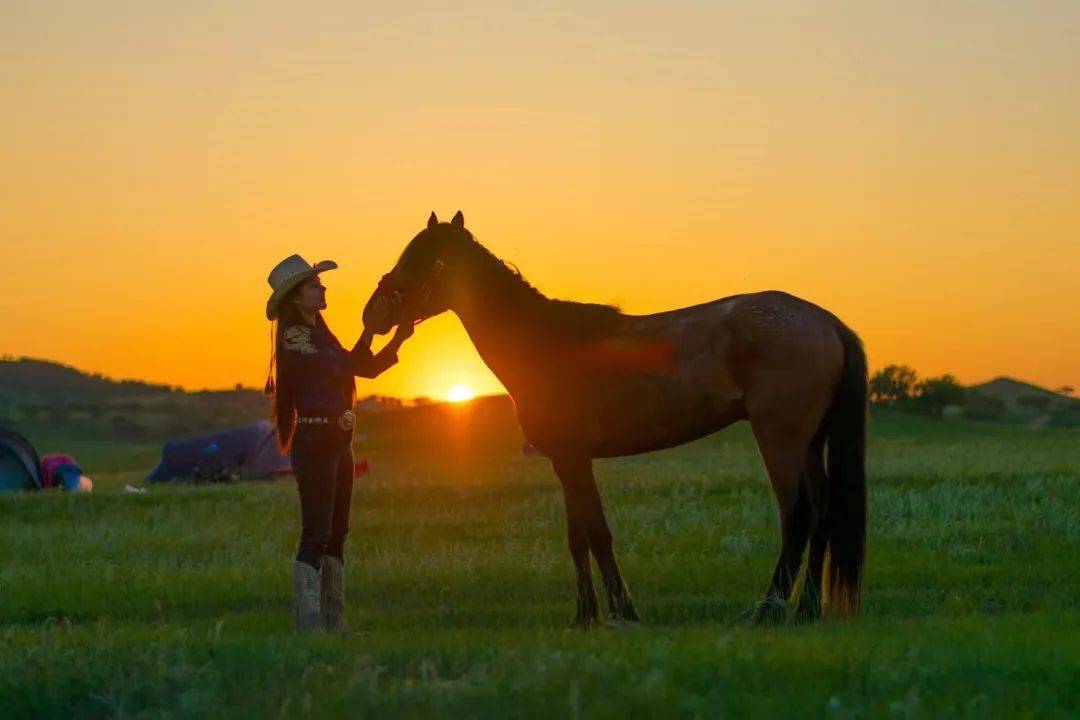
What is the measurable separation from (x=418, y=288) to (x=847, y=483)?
3.47m

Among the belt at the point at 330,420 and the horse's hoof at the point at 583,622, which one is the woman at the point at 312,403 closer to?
the belt at the point at 330,420

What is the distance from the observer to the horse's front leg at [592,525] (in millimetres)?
10398

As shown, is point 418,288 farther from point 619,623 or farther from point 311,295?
point 619,623

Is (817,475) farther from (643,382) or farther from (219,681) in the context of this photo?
(219,681)

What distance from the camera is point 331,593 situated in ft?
34.3

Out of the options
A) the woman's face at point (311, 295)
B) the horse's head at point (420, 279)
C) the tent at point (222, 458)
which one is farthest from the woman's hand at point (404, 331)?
the tent at point (222, 458)

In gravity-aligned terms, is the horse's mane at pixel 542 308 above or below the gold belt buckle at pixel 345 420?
above

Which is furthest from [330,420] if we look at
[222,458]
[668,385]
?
[222,458]

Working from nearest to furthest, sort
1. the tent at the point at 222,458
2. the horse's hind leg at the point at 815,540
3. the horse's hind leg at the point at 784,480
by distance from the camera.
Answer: the horse's hind leg at the point at 784,480, the horse's hind leg at the point at 815,540, the tent at the point at 222,458

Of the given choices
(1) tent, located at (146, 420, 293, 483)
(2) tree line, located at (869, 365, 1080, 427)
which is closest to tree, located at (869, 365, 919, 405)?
(2) tree line, located at (869, 365, 1080, 427)

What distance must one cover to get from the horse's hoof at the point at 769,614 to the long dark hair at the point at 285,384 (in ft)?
10.8

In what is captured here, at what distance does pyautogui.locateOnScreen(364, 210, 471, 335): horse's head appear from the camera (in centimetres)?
1059

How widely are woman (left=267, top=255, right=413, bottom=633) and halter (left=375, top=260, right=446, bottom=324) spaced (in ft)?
1.32

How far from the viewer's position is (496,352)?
11.0 m
